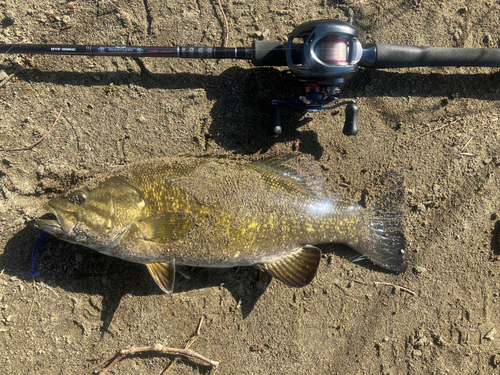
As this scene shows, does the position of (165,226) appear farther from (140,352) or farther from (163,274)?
(140,352)

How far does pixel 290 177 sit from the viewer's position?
285cm

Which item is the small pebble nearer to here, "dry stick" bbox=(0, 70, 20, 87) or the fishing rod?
the fishing rod

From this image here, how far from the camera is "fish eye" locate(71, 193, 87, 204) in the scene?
2.55m

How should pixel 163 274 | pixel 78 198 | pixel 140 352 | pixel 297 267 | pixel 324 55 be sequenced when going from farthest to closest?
pixel 140 352, pixel 297 267, pixel 163 274, pixel 78 198, pixel 324 55

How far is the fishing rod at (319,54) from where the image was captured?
243 centimetres

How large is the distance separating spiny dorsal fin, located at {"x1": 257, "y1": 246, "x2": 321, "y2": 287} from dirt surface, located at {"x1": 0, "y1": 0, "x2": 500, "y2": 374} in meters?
0.35

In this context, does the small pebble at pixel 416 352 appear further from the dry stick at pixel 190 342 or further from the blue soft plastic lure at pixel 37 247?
the blue soft plastic lure at pixel 37 247

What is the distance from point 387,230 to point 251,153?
1.47 meters

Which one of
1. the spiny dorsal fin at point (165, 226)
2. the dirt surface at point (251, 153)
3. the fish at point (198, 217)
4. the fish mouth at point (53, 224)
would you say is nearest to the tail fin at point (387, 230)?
the dirt surface at point (251, 153)

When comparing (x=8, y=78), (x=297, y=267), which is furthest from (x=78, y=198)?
(x=297, y=267)

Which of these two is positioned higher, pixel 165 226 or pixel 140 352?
pixel 165 226

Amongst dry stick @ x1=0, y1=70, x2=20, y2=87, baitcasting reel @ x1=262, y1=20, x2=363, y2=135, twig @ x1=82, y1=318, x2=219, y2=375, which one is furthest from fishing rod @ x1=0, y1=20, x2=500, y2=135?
twig @ x1=82, y1=318, x2=219, y2=375

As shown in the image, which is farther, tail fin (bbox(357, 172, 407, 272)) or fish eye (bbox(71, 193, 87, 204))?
tail fin (bbox(357, 172, 407, 272))

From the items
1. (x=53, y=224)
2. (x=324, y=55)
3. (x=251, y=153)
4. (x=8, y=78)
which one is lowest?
(x=53, y=224)
